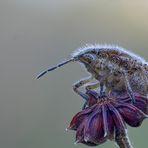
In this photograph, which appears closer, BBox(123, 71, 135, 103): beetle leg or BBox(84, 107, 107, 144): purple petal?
BBox(123, 71, 135, 103): beetle leg

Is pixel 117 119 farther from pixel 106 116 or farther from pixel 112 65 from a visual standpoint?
pixel 112 65

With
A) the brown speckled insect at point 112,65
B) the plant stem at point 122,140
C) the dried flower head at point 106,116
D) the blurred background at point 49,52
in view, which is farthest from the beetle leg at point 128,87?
the blurred background at point 49,52

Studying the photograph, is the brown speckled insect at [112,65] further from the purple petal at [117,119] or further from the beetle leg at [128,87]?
the purple petal at [117,119]

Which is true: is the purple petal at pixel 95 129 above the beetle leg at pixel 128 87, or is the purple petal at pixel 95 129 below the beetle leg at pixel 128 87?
below

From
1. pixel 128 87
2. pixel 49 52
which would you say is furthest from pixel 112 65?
pixel 49 52

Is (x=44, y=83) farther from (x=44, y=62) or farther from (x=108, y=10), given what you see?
(x=108, y=10)

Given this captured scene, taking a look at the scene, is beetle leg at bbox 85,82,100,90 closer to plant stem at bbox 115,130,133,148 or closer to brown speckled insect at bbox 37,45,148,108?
brown speckled insect at bbox 37,45,148,108

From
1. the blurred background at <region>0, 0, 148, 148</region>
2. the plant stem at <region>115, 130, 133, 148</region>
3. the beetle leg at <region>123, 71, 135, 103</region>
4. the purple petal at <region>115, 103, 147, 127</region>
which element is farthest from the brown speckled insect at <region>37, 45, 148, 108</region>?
the blurred background at <region>0, 0, 148, 148</region>
